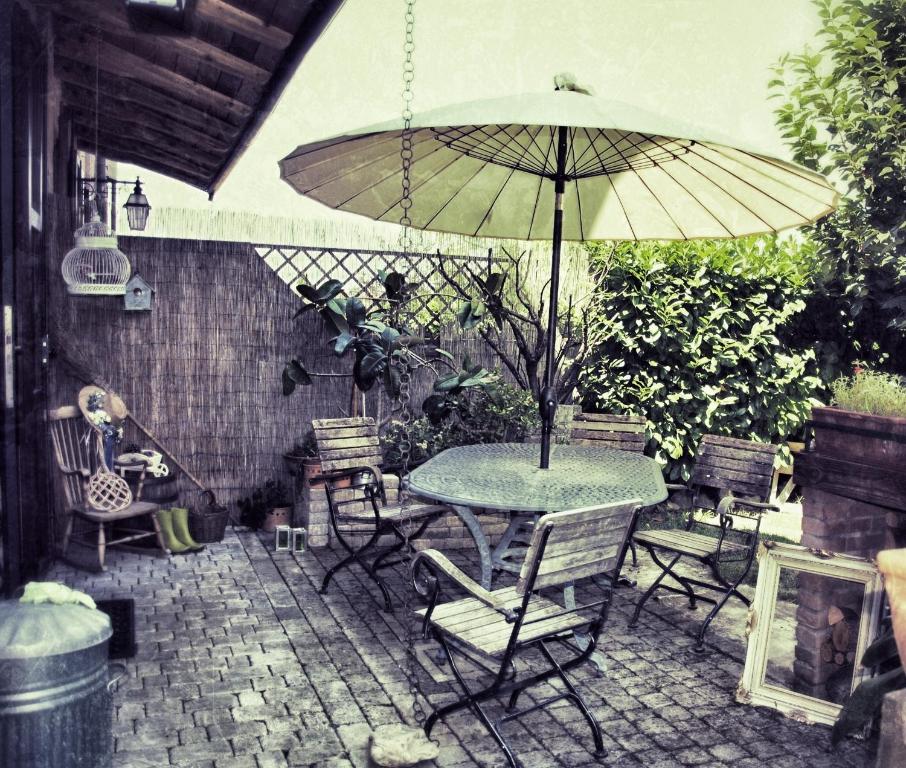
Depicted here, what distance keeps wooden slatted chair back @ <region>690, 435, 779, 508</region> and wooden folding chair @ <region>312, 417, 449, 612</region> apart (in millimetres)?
1517

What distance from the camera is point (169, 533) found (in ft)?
18.5

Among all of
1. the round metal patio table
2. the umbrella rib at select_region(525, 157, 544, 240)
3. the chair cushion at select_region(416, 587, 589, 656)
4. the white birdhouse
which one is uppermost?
the umbrella rib at select_region(525, 157, 544, 240)

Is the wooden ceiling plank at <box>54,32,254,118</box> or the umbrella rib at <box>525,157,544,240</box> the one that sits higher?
the wooden ceiling plank at <box>54,32,254,118</box>

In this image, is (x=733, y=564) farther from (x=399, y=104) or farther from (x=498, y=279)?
(x=399, y=104)

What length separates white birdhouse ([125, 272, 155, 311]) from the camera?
235 inches

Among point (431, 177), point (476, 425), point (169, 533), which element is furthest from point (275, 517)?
point (431, 177)

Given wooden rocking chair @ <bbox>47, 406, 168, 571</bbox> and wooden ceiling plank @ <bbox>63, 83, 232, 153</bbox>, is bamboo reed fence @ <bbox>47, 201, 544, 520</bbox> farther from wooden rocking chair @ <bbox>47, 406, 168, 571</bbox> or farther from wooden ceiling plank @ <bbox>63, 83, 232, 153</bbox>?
wooden ceiling plank @ <bbox>63, 83, 232, 153</bbox>

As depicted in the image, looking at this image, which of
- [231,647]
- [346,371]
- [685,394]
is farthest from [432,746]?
[685,394]

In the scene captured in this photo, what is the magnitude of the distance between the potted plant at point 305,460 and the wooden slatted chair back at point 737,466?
2.67 meters

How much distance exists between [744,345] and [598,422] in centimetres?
206

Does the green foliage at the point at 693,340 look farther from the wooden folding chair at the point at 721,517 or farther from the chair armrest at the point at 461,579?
the chair armrest at the point at 461,579

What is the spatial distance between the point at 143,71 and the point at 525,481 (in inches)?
151

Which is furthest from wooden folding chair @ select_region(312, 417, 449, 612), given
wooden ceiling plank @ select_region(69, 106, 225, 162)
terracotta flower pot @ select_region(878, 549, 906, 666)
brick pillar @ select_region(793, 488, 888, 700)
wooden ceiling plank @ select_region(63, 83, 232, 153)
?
wooden ceiling plank @ select_region(69, 106, 225, 162)

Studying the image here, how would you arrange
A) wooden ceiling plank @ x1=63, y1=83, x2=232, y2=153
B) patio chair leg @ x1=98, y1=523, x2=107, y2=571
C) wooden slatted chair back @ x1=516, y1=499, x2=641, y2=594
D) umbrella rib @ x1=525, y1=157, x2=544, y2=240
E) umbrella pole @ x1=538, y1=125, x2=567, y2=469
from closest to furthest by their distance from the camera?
wooden slatted chair back @ x1=516, y1=499, x2=641, y2=594, umbrella pole @ x1=538, y1=125, x2=567, y2=469, umbrella rib @ x1=525, y1=157, x2=544, y2=240, patio chair leg @ x1=98, y1=523, x2=107, y2=571, wooden ceiling plank @ x1=63, y1=83, x2=232, y2=153
